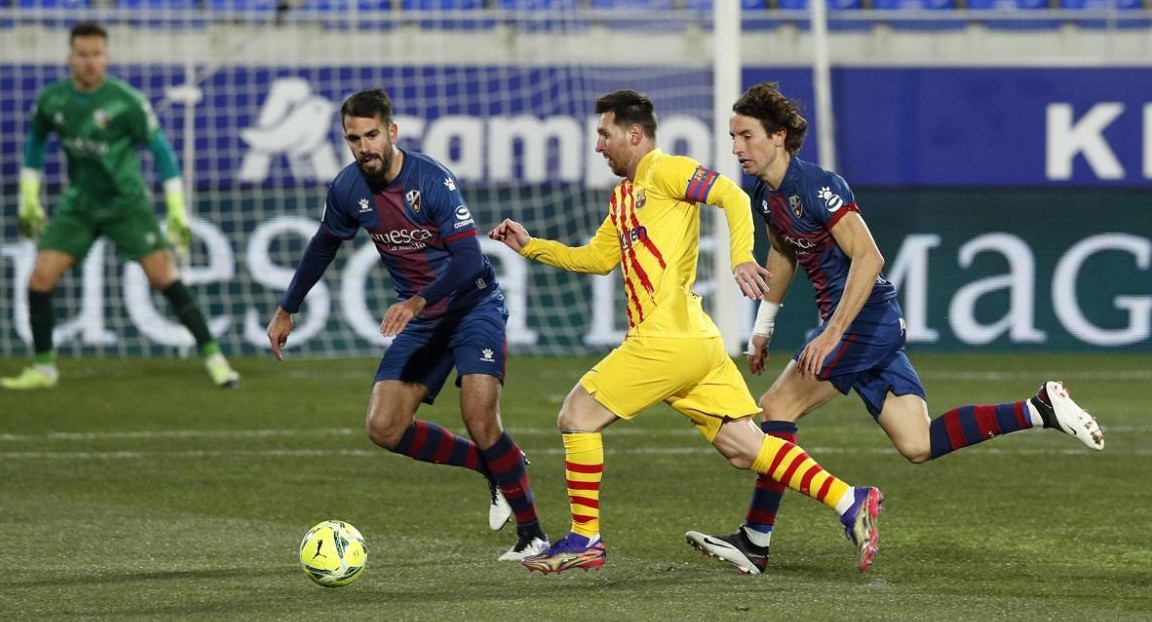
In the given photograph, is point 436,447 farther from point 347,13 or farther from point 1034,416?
point 347,13

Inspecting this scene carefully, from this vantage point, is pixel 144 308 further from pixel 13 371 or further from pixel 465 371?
pixel 465 371

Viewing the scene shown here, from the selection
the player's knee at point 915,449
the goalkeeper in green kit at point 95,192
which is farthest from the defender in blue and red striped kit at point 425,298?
the goalkeeper in green kit at point 95,192

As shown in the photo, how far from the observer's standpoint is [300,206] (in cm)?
1377

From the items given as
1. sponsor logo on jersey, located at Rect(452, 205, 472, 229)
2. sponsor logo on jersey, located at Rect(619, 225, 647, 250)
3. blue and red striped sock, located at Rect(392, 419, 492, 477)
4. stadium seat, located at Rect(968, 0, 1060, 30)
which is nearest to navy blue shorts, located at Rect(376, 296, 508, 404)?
blue and red striped sock, located at Rect(392, 419, 492, 477)

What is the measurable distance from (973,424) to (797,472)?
2.81 ft

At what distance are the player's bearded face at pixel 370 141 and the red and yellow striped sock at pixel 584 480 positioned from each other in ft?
3.90

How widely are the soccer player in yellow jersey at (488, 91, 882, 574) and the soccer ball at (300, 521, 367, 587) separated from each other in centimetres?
56

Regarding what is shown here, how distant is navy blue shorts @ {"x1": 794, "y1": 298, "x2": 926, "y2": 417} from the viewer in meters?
6.27

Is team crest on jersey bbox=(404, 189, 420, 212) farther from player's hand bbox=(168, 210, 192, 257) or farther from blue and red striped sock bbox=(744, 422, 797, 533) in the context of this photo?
player's hand bbox=(168, 210, 192, 257)

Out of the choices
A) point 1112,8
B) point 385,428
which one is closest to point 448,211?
point 385,428

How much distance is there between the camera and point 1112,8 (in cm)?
1612

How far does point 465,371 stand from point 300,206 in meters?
7.58

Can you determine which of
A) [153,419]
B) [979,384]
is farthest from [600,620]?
[979,384]

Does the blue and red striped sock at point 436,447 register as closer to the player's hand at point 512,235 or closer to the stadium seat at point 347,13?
the player's hand at point 512,235
